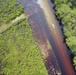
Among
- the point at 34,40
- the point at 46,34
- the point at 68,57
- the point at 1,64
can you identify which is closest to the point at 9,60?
→ the point at 1,64

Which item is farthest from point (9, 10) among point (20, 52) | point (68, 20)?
point (68, 20)

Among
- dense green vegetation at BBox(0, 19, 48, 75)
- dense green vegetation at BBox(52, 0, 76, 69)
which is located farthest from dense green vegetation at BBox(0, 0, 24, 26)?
dense green vegetation at BBox(52, 0, 76, 69)

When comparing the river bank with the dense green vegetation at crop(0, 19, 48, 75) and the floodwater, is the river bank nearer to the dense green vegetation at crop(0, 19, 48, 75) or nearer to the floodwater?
the floodwater

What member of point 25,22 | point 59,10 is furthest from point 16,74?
point 59,10

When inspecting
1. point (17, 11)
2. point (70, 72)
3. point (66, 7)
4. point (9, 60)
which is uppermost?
point (17, 11)

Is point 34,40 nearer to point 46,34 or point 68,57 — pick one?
point 46,34

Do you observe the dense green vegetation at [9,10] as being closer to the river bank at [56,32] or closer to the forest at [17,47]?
the forest at [17,47]

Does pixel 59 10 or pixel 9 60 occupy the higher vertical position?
pixel 59 10
